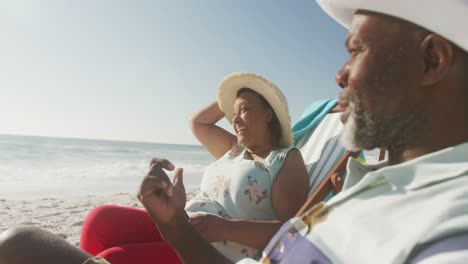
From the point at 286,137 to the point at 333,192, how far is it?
0.70 metres

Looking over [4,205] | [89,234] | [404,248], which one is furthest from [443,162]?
[4,205]

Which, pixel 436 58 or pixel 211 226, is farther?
pixel 211 226

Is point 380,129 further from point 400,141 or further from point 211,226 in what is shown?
point 211,226

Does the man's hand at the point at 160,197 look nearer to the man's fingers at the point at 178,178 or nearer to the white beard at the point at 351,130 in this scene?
the man's fingers at the point at 178,178

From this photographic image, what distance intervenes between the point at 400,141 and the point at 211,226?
54.5 inches

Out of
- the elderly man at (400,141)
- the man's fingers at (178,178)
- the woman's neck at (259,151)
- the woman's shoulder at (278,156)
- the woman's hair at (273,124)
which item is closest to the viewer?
the elderly man at (400,141)

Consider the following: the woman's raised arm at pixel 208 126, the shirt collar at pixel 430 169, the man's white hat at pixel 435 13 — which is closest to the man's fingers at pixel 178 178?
the shirt collar at pixel 430 169

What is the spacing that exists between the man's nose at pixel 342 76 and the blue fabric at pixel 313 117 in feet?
7.89

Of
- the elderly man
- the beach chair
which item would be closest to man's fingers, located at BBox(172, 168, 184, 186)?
the elderly man

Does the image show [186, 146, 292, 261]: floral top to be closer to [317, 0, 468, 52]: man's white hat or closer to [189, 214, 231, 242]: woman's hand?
[189, 214, 231, 242]: woman's hand

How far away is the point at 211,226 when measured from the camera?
7.70 feet

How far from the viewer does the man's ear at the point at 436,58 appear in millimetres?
1177

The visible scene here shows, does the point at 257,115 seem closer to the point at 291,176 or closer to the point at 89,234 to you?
the point at 291,176

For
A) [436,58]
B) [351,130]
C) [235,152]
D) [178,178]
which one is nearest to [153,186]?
[178,178]
